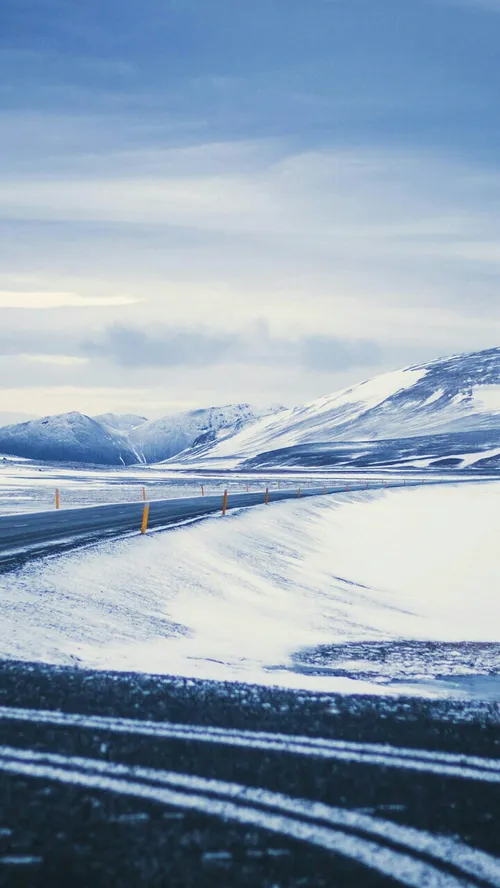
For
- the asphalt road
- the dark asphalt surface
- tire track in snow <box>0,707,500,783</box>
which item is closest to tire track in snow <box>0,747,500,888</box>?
the dark asphalt surface

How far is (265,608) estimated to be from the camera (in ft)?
56.3

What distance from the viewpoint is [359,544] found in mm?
33844

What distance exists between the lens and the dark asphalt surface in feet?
15.1

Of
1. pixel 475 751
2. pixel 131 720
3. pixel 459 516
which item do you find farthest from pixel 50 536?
pixel 459 516

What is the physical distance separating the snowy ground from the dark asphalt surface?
5.14ft

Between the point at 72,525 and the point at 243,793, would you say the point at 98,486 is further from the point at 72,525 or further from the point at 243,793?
the point at 243,793

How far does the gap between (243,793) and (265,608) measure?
11.6 metres

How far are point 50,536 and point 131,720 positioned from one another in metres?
15.6

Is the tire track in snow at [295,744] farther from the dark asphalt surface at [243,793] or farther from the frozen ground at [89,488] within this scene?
the frozen ground at [89,488]

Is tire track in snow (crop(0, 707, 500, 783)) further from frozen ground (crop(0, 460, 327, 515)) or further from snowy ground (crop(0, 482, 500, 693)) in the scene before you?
frozen ground (crop(0, 460, 327, 515))

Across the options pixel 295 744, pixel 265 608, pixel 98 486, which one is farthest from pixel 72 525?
pixel 98 486

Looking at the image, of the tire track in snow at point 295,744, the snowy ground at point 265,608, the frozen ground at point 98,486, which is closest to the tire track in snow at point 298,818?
the tire track in snow at point 295,744

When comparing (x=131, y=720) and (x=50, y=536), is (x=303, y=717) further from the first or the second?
(x=50, y=536)

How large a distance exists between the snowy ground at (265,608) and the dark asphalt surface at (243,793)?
1.57 m
